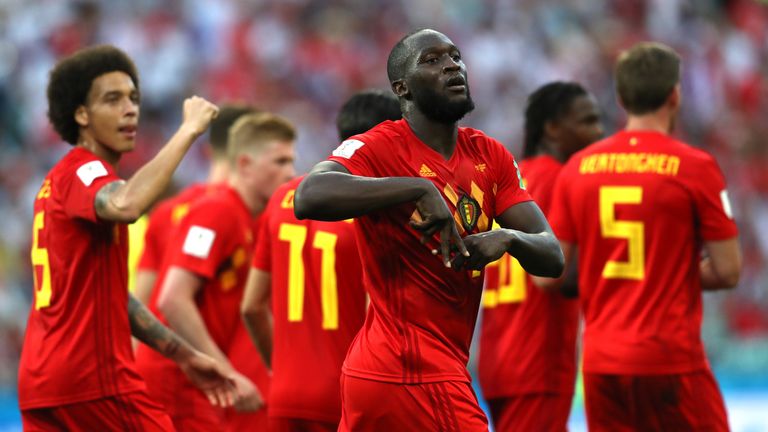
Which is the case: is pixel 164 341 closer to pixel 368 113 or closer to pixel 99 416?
pixel 99 416

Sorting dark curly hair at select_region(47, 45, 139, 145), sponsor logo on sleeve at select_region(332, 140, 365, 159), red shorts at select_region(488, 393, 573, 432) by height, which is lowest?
red shorts at select_region(488, 393, 573, 432)

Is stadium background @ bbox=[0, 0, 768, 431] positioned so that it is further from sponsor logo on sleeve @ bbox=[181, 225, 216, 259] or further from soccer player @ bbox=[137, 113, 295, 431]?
sponsor logo on sleeve @ bbox=[181, 225, 216, 259]

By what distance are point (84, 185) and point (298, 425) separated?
176 centimetres

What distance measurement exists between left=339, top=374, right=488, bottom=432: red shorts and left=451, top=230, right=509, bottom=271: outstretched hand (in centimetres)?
57

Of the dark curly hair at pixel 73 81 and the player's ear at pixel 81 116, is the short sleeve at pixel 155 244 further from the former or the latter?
the player's ear at pixel 81 116

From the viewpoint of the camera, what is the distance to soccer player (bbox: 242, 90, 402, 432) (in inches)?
261

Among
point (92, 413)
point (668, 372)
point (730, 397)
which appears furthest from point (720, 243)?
point (730, 397)

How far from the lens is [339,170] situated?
187 inches

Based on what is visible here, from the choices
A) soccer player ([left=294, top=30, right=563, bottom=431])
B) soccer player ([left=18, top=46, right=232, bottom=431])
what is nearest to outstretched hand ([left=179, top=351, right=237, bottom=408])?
soccer player ([left=18, top=46, right=232, bottom=431])

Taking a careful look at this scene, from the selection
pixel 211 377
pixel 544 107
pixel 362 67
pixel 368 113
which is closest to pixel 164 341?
pixel 211 377

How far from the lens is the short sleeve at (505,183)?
514 centimetres

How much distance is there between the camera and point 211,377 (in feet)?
22.0

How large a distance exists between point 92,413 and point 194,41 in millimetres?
12291

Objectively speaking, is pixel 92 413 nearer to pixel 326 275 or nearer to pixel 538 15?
pixel 326 275
